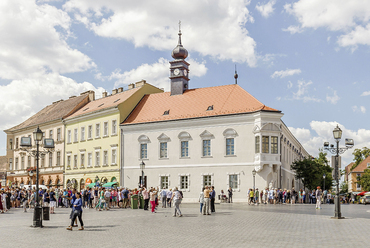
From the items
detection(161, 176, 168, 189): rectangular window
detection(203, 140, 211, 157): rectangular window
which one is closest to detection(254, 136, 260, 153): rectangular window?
detection(203, 140, 211, 157): rectangular window

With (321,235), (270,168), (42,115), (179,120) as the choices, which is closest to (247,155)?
(270,168)

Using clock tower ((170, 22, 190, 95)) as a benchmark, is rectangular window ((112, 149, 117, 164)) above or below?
below

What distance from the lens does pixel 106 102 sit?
56312mm

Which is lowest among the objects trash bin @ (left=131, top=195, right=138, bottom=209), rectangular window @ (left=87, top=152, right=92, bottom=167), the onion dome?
trash bin @ (left=131, top=195, right=138, bottom=209)

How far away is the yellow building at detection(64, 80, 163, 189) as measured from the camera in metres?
51.3

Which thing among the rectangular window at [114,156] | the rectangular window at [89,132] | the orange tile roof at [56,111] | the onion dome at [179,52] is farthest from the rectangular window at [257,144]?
the orange tile roof at [56,111]

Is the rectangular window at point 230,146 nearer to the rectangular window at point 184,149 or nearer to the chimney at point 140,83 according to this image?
the rectangular window at point 184,149

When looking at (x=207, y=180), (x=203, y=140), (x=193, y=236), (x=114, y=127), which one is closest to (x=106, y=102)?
(x=114, y=127)

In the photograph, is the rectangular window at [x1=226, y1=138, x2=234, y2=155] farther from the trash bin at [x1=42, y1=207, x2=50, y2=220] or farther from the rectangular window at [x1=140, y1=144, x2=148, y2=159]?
the trash bin at [x1=42, y1=207, x2=50, y2=220]

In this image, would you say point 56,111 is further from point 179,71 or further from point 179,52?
point 179,52

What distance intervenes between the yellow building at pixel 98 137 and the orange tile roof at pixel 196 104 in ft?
5.50

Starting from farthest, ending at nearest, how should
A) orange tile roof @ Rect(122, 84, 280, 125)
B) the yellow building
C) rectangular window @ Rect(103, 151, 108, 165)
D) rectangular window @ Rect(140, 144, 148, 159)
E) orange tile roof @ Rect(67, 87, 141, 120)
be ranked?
orange tile roof @ Rect(67, 87, 141, 120) → rectangular window @ Rect(103, 151, 108, 165) → the yellow building → rectangular window @ Rect(140, 144, 148, 159) → orange tile roof @ Rect(122, 84, 280, 125)

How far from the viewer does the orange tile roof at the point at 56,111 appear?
61022 mm

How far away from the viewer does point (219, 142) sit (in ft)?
144
